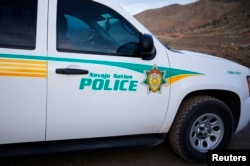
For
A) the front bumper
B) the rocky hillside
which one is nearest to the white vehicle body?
the front bumper

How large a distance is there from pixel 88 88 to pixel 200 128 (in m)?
1.58

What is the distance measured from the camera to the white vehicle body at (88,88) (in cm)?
309

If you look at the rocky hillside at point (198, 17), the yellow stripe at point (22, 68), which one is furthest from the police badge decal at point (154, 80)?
the rocky hillside at point (198, 17)

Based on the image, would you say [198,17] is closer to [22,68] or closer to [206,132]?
[206,132]

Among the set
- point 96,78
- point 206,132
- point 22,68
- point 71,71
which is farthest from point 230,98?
point 22,68

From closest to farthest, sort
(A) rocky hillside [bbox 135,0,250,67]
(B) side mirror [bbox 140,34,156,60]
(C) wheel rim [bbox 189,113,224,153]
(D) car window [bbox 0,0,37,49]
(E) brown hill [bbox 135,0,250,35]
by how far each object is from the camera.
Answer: (D) car window [bbox 0,0,37,49] → (B) side mirror [bbox 140,34,156,60] → (C) wheel rim [bbox 189,113,224,153] → (A) rocky hillside [bbox 135,0,250,67] → (E) brown hill [bbox 135,0,250,35]

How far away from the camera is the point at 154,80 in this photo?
3.59 metres

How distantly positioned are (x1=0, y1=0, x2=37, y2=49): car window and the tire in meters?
1.84

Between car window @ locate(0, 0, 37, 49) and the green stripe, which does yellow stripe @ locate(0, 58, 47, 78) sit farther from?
car window @ locate(0, 0, 37, 49)

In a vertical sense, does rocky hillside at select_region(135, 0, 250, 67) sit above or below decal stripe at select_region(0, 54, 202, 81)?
above

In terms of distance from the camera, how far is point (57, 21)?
10.7 feet

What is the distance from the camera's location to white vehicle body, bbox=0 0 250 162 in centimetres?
A: 309

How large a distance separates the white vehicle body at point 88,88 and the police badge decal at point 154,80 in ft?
0.03

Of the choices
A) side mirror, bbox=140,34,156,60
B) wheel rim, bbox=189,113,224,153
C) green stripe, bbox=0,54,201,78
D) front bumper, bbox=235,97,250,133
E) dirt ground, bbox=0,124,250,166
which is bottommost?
dirt ground, bbox=0,124,250,166
